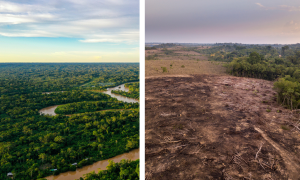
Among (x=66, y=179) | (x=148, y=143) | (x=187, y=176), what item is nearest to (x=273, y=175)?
(x=187, y=176)

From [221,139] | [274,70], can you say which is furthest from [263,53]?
[221,139]

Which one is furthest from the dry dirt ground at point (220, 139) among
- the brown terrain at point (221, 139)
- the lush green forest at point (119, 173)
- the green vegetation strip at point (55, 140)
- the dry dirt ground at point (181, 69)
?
the dry dirt ground at point (181, 69)

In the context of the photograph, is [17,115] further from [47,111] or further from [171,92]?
[171,92]

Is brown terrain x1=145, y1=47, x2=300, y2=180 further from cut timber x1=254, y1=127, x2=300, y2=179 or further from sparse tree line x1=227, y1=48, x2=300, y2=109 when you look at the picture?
sparse tree line x1=227, y1=48, x2=300, y2=109

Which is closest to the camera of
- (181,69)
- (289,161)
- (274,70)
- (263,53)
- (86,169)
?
(289,161)

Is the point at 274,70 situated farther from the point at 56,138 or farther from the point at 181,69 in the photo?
the point at 56,138
